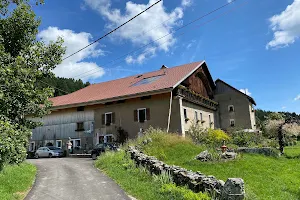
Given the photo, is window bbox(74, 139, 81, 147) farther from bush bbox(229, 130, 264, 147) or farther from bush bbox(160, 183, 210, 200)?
bush bbox(160, 183, 210, 200)

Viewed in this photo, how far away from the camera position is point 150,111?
28.4 metres

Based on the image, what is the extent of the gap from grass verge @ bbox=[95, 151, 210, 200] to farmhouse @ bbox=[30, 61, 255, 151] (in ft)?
40.7

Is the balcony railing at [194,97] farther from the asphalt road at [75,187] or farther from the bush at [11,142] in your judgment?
the bush at [11,142]

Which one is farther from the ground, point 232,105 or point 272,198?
point 232,105

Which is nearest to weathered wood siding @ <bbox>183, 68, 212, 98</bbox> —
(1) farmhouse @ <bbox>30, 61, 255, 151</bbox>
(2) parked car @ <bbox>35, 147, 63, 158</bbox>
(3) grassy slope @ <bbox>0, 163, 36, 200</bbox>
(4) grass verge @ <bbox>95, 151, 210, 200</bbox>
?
(1) farmhouse @ <bbox>30, 61, 255, 151</bbox>

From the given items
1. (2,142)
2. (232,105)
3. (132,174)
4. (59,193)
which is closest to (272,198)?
(132,174)

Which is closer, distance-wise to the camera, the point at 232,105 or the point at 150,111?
the point at 150,111

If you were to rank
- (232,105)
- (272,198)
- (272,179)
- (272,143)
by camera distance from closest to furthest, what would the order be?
(272,198), (272,179), (272,143), (232,105)

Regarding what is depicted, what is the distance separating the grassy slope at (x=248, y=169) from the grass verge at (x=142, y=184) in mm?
A: 2047

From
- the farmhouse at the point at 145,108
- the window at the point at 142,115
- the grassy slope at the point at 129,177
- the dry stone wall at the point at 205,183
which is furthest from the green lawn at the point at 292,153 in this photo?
the window at the point at 142,115

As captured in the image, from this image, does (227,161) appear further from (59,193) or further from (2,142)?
(2,142)

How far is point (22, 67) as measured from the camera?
11117 mm

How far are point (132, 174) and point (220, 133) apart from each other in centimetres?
1658

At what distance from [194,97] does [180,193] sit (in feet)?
76.6
